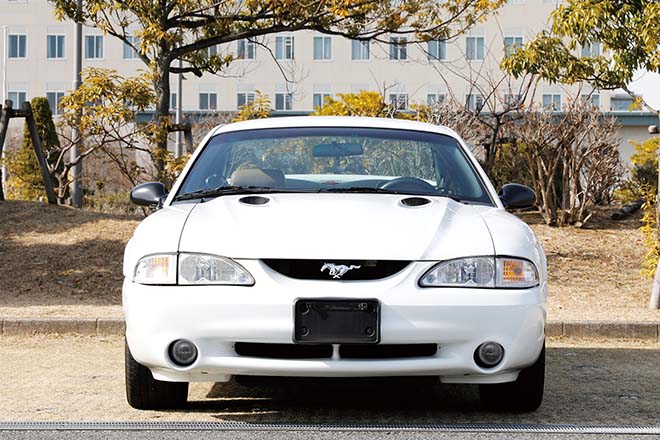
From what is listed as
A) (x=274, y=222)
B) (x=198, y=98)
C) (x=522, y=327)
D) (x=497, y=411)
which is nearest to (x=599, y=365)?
(x=497, y=411)

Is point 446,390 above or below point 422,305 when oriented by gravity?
below

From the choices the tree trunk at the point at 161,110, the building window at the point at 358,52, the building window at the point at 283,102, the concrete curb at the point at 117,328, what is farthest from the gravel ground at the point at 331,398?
the building window at the point at 283,102

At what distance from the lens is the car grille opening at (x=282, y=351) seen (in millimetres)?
4949

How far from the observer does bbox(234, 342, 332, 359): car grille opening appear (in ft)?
16.2

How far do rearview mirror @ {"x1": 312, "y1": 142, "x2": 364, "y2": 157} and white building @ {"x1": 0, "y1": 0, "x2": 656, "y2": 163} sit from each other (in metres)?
42.4

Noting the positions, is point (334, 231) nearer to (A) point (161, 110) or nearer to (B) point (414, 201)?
(B) point (414, 201)

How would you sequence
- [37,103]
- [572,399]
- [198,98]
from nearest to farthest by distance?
[572,399] < [37,103] < [198,98]

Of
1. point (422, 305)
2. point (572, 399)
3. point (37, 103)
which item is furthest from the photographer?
point (37, 103)

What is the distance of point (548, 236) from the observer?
1591cm

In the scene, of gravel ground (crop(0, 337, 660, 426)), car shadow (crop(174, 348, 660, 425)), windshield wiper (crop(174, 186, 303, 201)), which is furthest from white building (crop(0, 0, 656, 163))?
windshield wiper (crop(174, 186, 303, 201))

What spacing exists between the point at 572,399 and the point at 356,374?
1.80 meters

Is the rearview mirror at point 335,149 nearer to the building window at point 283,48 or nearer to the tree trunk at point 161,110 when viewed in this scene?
the tree trunk at point 161,110

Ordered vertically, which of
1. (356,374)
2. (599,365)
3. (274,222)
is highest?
(274,222)

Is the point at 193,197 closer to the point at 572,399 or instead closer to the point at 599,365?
the point at 572,399
